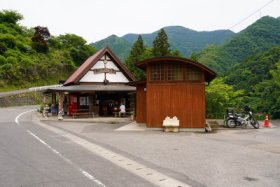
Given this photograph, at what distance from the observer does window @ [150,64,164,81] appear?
18469 millimetres

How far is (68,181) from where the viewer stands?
7.03 metres

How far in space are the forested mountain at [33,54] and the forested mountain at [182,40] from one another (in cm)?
2277

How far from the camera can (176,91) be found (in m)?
18.2

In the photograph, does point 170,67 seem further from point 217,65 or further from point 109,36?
point 109,36

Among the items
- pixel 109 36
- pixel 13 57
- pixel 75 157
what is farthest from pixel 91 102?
pixel 109 36

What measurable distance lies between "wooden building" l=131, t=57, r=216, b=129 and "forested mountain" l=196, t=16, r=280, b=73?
43173 mm

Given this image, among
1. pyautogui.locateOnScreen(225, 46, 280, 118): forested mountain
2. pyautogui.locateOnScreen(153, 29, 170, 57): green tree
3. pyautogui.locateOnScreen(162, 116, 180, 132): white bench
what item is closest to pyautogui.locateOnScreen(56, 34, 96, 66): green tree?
pyautogui.locateOnScreen(153, 29, 170, 57): green tree

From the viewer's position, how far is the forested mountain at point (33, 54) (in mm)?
51219

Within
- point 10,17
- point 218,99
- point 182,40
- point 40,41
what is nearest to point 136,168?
point 218,99

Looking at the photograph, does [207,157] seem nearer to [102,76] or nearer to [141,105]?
[141,105]

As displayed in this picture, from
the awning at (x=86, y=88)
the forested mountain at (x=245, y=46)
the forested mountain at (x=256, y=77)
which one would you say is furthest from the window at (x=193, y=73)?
the forested mountain at (x=245, y=46)

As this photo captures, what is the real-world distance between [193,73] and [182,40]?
108557 mm

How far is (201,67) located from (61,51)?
53.8 meters

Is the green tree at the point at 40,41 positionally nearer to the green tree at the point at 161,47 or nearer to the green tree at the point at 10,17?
the green tree at the point at 10,17
